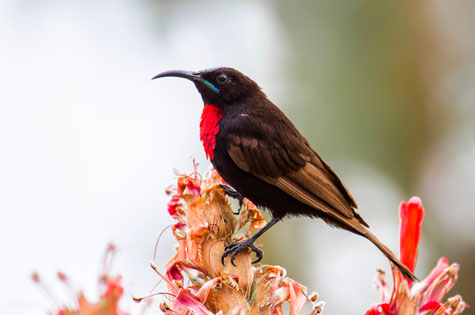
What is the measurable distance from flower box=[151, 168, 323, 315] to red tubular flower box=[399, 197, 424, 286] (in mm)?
432

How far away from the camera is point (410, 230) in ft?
7.70

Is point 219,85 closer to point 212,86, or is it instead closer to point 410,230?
point 212,86

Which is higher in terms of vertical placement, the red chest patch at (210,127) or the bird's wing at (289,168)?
the red chest patch at (210,127)

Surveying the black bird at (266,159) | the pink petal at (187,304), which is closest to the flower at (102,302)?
the pink petal at (187,304)

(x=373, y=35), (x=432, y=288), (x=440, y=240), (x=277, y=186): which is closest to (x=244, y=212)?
(x=432, y=288)

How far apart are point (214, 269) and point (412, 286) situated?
2.54ft

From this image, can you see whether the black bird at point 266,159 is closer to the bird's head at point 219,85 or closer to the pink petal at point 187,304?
the bird's head at point 219,85

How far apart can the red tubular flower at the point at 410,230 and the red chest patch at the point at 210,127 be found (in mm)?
1450

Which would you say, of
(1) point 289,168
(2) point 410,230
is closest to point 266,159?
(1) point 289,168

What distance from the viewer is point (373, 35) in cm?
563

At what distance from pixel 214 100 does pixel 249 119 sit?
0.26 m

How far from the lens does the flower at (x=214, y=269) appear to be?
6.66 ft

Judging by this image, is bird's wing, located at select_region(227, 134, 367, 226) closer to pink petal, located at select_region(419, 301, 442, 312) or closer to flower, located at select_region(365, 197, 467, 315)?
flower, located at select_region(365, 197, 467, 315)

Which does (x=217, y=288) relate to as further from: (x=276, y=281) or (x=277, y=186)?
(x=277, y=186)
